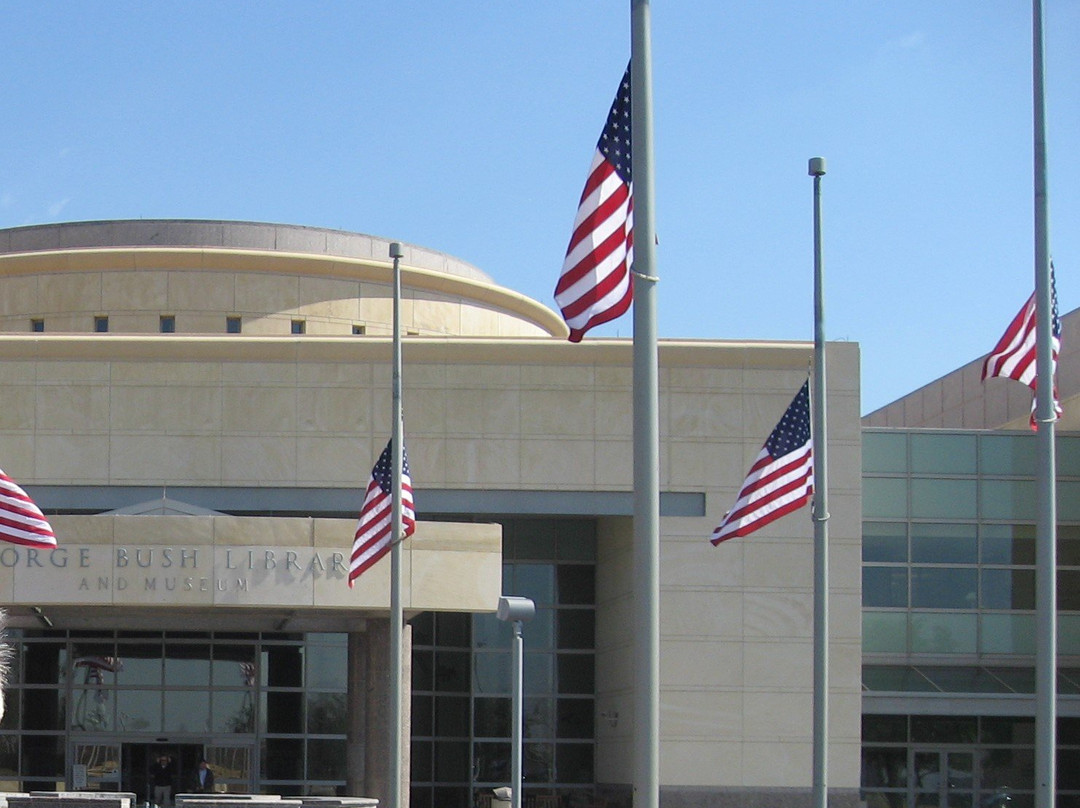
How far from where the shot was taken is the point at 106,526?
2852 cm

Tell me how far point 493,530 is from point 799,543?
7.26 meters

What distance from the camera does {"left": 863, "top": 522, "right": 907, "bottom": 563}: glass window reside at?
3631cm

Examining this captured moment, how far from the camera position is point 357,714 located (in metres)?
30.9

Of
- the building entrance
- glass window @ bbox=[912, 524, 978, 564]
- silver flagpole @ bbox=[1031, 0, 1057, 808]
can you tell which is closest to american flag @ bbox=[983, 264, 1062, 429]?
silver flagpole @ bbox=[1031, 0, 1057, 808]

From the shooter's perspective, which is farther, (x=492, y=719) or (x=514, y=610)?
(x=492, y=719)

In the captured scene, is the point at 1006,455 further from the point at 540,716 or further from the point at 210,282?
the point at 210,282

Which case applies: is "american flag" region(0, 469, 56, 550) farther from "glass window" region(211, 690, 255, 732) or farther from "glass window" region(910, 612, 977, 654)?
"glass window" region(910, 612, 977, 654)

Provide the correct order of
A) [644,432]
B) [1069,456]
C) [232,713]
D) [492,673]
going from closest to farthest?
1. [644,432]
2. [232,713]
3. [492,673]
4. [1069,456]

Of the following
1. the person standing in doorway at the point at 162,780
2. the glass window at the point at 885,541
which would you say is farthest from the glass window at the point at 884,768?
the person standing in doorway at the point at 162,780

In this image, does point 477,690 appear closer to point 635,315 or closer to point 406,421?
point 406,421

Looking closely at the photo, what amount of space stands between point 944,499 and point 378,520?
16264mm

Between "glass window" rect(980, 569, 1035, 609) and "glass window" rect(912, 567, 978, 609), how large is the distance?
234mm

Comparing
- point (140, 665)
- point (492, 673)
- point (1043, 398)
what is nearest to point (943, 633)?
point (492, 673)

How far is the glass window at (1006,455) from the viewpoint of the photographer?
3656 cm
